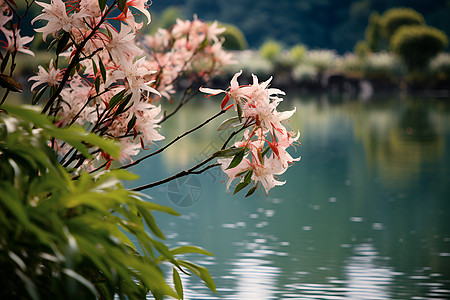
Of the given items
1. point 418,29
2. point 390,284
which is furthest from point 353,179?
point 418,29

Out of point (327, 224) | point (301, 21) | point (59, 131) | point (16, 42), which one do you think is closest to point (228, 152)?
point (59, 131)

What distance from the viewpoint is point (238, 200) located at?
3.55m

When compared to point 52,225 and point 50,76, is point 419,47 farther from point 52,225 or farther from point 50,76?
point 52,225

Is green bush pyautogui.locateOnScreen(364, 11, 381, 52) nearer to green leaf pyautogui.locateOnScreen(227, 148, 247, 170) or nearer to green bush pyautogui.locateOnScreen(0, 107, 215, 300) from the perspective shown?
green leaf pyautogui.locateOnScreen(227, 148, 247, 170)

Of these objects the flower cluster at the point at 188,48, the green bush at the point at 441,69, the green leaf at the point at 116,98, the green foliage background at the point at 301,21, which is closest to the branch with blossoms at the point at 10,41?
the green leaf at the point at 116,98

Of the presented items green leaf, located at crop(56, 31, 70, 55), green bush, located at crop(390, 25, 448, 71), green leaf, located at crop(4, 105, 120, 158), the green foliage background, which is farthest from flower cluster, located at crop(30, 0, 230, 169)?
the green foliage background

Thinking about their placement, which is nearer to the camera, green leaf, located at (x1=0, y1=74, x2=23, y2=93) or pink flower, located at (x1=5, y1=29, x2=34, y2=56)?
green leaf, located at (x1=0, y1=74, x2=23, y2=93)

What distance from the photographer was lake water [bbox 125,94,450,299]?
1998mm

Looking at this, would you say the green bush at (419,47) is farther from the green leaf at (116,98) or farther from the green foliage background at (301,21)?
the green foliage background at (301,21)

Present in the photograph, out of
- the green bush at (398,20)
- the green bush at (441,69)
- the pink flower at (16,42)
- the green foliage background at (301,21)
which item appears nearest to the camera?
the pink flower at (16,42)

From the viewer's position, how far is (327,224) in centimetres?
292

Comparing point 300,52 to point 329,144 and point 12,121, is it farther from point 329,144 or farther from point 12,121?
point 12,121

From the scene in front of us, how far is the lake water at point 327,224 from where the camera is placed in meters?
2.00

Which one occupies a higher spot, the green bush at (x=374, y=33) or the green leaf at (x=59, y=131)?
the green bush at (x=374, y=33)
